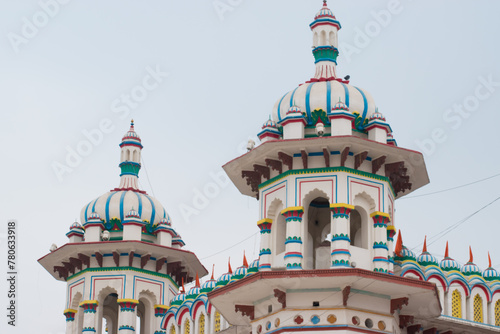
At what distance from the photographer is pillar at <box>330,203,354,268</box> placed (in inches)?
1176

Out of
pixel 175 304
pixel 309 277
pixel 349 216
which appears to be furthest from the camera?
pixel 175 304

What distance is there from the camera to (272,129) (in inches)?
1271

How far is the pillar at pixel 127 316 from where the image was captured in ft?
122

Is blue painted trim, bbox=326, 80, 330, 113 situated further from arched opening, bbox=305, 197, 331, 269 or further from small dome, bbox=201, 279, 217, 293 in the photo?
small dome, bbox=201, 279, 217, 293

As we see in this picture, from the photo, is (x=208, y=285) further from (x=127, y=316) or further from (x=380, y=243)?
(x=380, y=243)

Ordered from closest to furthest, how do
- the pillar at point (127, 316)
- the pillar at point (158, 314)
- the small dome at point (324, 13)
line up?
the small dome at point (324, 13) → the pillar at point (127, 316) → the pillar at point (158, 314)

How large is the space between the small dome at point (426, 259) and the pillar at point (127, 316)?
9899 mm

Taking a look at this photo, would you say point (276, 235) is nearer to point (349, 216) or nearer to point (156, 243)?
point (349, 216)

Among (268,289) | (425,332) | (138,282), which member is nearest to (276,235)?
(268,289)

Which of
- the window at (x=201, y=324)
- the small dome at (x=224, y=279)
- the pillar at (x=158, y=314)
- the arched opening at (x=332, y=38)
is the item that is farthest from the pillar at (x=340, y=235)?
the pillar at (x=158, y=314)

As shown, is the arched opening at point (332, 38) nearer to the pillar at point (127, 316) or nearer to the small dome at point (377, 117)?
the small dome at point (377, 117)

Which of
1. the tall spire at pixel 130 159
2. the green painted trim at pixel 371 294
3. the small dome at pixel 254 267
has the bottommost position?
the green painted trim at pixel 371 294

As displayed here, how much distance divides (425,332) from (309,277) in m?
4.96

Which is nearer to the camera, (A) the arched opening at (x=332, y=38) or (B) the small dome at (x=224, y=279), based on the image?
(B) the small dome at (x=224, y=279)
